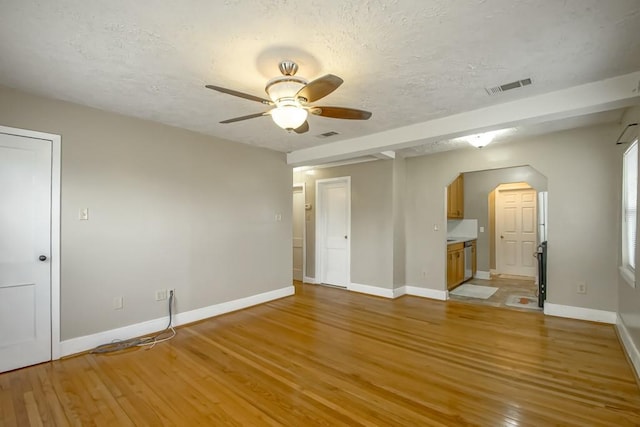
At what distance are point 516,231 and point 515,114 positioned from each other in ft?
17.0

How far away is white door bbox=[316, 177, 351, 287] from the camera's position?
229 inches

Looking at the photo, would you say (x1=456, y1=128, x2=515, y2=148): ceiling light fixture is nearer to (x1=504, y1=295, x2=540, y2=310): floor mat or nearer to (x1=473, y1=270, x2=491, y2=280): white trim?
(x1=504, y1=295, x2=540, y2=310): floor mat

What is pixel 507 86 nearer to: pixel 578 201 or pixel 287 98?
pixel 287 98

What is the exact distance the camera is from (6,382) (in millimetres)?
2426

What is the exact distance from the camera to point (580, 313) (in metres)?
3.88

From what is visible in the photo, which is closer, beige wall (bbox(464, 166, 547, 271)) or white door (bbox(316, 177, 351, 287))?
white door (bbox(316, 177, 351, 287))

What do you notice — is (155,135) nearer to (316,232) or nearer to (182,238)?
(182,238)

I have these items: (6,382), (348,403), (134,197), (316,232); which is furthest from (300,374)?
(316,232)

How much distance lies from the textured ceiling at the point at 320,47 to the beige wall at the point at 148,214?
1.53ft

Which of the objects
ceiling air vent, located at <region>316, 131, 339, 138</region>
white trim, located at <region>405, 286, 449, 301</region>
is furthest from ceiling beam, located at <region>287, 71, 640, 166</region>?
white trim, located at <region>405, 286, 449, 301</region>

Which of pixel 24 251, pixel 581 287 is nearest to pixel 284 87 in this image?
pixel 24 251

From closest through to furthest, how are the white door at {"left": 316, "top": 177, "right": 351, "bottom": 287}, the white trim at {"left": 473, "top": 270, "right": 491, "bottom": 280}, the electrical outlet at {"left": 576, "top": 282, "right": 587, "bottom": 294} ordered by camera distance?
the electrical outlet at {"left": 576, "top": 282, "right": 587, "bottom": 294} → the white door at {"left": 316, "top": 177, "right": 351, "bottom": 287} → the white trim at {"left": 473, "top": 270, "right": 491, "bottom": 280}

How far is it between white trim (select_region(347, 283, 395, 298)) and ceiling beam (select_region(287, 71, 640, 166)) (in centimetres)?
244

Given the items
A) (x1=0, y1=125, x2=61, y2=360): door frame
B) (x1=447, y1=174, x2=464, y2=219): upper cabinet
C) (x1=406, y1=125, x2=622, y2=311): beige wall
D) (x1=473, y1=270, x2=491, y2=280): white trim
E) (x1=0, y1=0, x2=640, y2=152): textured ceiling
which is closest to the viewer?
(x1=0, y1=0, x2=640, y2=152): textured ceiling
